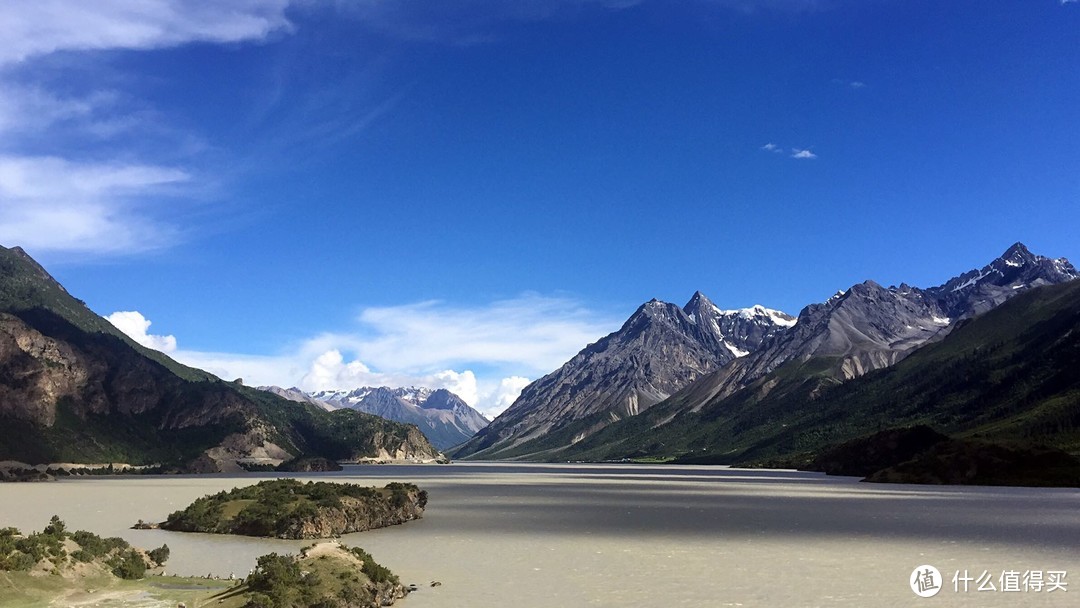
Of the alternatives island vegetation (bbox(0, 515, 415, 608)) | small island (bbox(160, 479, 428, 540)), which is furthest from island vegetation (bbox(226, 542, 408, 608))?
small island (bbox(160, 479, 428, 540))

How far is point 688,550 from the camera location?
6050 cm

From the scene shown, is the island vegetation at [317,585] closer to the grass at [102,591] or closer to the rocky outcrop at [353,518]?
the grass at [102,591]

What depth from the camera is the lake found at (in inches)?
1644

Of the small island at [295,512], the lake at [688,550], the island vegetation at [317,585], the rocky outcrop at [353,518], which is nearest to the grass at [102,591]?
the island vegetation at [317,585]

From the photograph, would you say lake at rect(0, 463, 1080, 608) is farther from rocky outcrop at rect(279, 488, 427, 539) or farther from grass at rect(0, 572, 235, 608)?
grass at rect(0, 572, 235, 608)

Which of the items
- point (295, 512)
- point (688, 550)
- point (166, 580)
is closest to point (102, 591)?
point (166, 580)

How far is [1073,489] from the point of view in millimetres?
152375

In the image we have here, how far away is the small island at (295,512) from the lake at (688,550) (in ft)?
8.30

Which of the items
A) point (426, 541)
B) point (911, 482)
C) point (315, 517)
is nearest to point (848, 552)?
point (426, 541)

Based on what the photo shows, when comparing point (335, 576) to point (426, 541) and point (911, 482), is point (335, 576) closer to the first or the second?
point (426, 541)

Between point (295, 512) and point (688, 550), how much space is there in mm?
37076

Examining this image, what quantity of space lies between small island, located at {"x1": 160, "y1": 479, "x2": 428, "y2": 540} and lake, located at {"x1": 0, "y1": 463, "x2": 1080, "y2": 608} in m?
2.53

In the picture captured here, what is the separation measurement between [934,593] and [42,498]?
135019mm

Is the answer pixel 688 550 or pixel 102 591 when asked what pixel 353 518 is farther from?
pixel 102 591
